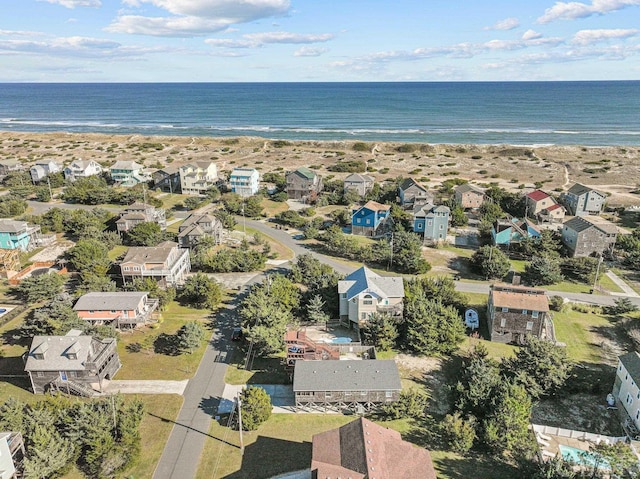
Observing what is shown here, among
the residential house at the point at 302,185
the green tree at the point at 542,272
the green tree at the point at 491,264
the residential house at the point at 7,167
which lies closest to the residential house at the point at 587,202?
the green tree at the point at 542,272

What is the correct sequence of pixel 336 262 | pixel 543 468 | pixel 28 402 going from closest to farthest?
pixel 543 468 → pixel 28 402 → pixel 336 262

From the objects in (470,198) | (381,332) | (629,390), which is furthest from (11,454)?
(470,198)

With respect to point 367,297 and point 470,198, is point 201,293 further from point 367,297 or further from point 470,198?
point 470,198

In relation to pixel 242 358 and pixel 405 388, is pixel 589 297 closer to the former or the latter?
pixel 405 388

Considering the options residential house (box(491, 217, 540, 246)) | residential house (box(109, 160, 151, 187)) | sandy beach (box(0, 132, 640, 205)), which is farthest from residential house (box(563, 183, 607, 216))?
residential house (box(109, 160, 151, 187))

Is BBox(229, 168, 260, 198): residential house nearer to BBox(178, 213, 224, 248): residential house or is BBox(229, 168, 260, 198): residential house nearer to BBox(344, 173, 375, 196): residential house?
BBox(344, 173, 375, 196): residential house

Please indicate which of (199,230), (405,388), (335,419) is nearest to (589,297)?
(405,388)
